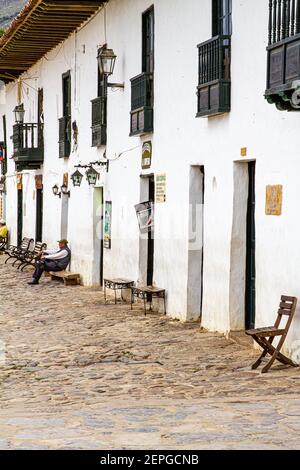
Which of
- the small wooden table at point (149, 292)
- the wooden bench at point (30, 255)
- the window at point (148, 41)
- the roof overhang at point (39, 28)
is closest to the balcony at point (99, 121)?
the roof overhang at point (39, 28)

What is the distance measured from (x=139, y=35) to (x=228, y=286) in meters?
5.67

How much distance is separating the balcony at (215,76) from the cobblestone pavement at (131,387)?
3.00 metres

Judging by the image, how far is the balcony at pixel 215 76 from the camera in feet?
38.7

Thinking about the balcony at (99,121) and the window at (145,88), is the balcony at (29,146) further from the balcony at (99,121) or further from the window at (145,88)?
the window at (145,88)

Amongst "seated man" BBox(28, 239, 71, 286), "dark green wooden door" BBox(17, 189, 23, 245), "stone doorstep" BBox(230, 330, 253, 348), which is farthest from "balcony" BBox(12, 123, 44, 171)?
"stone doorstep" BBox(230, 330, 253, 348)

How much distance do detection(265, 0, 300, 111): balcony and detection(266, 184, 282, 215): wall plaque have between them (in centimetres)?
116

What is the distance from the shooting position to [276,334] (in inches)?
378

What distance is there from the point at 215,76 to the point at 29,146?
13.8 meters

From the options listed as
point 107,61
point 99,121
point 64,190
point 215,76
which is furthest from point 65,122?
point 215,76

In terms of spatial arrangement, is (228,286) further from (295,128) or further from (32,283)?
(32,283)

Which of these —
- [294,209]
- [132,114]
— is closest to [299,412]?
[294,209]

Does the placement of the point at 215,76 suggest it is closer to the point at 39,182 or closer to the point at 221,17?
the point at 221,17

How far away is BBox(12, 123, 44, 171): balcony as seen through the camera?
24281 mm

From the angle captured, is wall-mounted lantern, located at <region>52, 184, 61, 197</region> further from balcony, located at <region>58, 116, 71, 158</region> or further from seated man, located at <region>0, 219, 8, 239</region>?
seated man, located at <region>0, 219, 8, 239</region>
